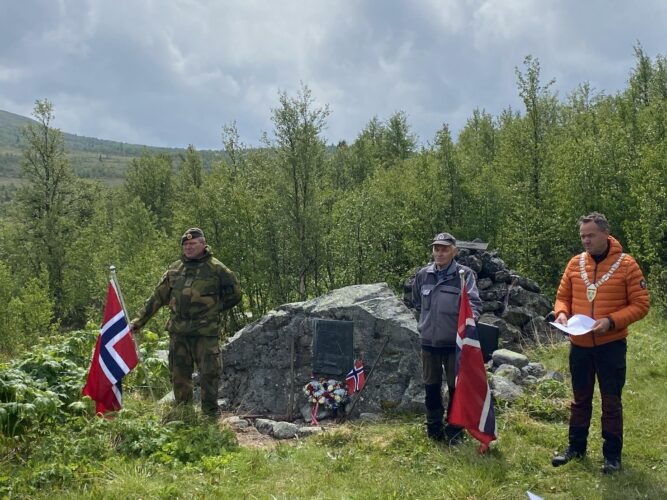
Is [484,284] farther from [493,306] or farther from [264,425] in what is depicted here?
[264,425]

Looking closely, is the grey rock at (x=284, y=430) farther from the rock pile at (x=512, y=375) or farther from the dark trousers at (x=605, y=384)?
the dark trousers at (x=605, y=384)

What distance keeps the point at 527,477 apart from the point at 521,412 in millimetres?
1663

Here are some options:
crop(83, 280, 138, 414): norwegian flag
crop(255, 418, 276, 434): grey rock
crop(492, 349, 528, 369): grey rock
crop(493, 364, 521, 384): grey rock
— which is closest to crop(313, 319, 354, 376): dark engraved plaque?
crop(255, 418, 276, 434): grey rock

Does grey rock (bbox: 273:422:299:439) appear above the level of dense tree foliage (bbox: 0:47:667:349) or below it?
below

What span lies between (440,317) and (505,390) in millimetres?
2241

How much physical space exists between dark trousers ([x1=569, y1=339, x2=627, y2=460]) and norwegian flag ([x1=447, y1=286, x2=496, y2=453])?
0.83m

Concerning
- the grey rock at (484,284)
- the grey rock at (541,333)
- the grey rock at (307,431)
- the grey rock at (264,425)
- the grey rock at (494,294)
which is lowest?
the grey rock at (264,425)

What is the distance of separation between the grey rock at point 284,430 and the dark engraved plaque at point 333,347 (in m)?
1.14

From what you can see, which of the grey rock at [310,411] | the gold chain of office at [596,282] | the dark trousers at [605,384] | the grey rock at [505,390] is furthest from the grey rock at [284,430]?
the gold chain of office at [596,282]

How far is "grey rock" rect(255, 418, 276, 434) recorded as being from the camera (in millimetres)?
6910

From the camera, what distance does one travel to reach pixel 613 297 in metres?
4.61

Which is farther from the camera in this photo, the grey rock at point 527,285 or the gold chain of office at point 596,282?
the grey rock at point 527,285

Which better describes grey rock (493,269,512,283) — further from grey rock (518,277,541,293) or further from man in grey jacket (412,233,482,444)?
man in grey jacket (412,233,482,444)

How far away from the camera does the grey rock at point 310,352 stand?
294 inches
